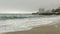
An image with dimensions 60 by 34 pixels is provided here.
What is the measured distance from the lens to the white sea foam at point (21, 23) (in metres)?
0.32

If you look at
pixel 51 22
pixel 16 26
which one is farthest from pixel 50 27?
pixel 16 26

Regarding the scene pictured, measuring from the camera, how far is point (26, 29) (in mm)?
336

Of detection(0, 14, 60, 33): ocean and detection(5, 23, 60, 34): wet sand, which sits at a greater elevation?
detection(0, 14, 60, 33): ocean

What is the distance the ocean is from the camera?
1.04ft

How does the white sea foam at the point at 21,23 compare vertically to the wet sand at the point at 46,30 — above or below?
above

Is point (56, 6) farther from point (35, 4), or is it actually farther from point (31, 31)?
point (31, 31)

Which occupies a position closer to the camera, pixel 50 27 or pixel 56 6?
pixel 50 27

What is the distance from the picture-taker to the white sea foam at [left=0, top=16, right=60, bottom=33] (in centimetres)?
32

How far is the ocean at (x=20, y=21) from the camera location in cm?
32

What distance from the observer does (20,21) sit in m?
0.33

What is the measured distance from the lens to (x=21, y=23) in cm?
33

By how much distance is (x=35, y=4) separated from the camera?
532 mm

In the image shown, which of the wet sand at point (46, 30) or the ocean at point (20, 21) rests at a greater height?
the ocean at point (20, 21)

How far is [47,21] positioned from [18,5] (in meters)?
0.22
